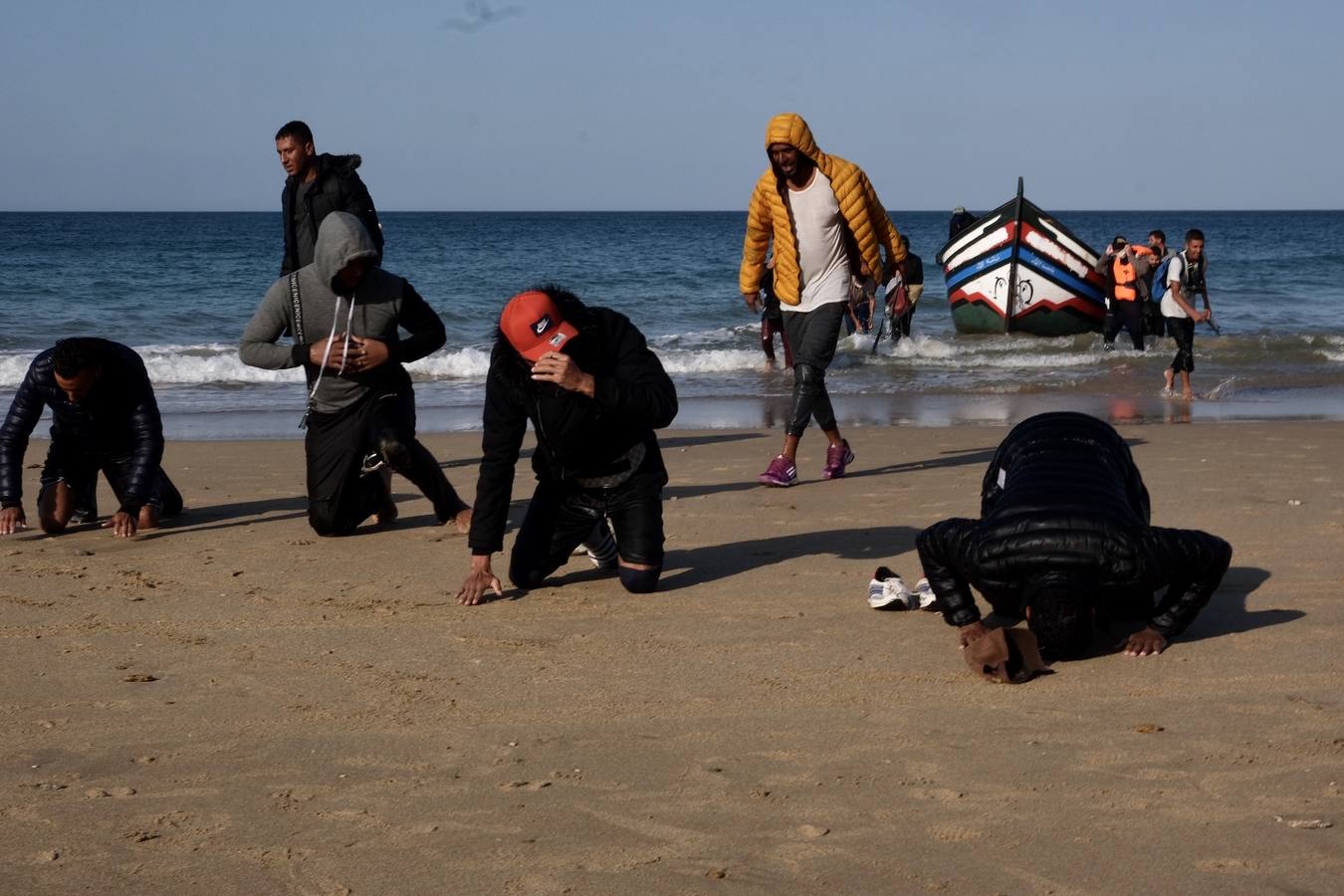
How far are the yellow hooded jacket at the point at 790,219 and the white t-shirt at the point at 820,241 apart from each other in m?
0.04

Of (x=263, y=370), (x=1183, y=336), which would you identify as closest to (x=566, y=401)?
(x=1183, y=336)

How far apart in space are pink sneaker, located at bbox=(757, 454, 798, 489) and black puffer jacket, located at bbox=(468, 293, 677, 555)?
2.71m

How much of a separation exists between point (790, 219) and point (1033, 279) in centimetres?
1359

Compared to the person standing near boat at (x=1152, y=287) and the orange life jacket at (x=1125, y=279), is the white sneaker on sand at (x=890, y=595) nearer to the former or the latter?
the person standing near boat at (x=1152, y=287)

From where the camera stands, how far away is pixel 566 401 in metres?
5.27

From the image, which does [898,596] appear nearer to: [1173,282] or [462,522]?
[462,522]

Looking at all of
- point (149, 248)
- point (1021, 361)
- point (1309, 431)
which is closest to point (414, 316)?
point (1309, 431)

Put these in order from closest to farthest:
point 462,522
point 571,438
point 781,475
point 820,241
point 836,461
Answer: point 571,438 < point 462,522 < point 820,241 < point 781,475 < point 836,461

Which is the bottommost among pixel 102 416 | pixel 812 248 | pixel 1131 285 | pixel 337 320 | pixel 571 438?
pixel 102 416

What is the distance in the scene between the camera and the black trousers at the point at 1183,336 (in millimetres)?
12336

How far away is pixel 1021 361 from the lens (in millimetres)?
17688

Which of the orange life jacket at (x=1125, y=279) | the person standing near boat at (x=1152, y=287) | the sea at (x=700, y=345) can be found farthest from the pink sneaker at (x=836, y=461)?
the orange life jacket at (x=1125, y=279)

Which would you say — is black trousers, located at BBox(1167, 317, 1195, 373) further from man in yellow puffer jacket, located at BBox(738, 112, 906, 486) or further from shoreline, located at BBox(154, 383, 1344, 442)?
man in yellow puffer jacket, located at BBox(738, 112, 906, 486)

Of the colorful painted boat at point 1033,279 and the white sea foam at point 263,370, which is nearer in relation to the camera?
the white sea foam at point 263,370
